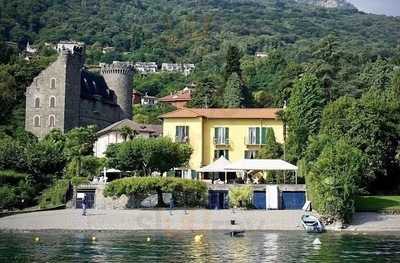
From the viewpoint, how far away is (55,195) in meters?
64.6

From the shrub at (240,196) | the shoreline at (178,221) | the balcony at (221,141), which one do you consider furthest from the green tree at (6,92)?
the shrub at (240,196)

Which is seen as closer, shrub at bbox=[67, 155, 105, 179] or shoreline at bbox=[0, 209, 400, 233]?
shoreline at bbox=[0, 209, 400, 233]

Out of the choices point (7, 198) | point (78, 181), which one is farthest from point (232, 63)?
point (7, 198)

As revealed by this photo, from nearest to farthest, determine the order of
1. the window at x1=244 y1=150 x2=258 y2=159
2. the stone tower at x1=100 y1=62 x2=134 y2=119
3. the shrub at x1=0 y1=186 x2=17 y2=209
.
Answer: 1. the shrub at x1=0 y1=186 x2=17 y2=209
2. the window at x1=244 y1=150 x2=258 y2=159
3. the stone tower at x1=100 y1=62 x2=134 y2=119

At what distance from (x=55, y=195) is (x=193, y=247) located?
2732 centimetres

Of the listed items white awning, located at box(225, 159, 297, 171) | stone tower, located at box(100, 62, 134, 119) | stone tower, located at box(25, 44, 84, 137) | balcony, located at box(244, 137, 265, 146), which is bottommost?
white awning, located at box(225, 159, 297, 171)

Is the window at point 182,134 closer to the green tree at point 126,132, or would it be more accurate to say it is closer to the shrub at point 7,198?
the green tree at point 126,132

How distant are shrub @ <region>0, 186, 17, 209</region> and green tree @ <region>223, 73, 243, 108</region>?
42406mm

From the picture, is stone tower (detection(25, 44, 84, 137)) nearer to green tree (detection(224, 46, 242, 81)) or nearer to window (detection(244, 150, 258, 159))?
green tree (detection(224, 46, 242, 81))

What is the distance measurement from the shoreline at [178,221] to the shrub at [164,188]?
3160mm

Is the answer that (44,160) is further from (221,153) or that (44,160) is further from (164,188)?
(221,153)

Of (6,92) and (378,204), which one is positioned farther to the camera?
(6,92)

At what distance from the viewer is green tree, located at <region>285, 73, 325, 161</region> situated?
238ft

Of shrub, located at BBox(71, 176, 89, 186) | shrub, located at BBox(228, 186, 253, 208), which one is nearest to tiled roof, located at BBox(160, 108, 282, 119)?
shrub, located at BBox(71, 176, 89, 186)
